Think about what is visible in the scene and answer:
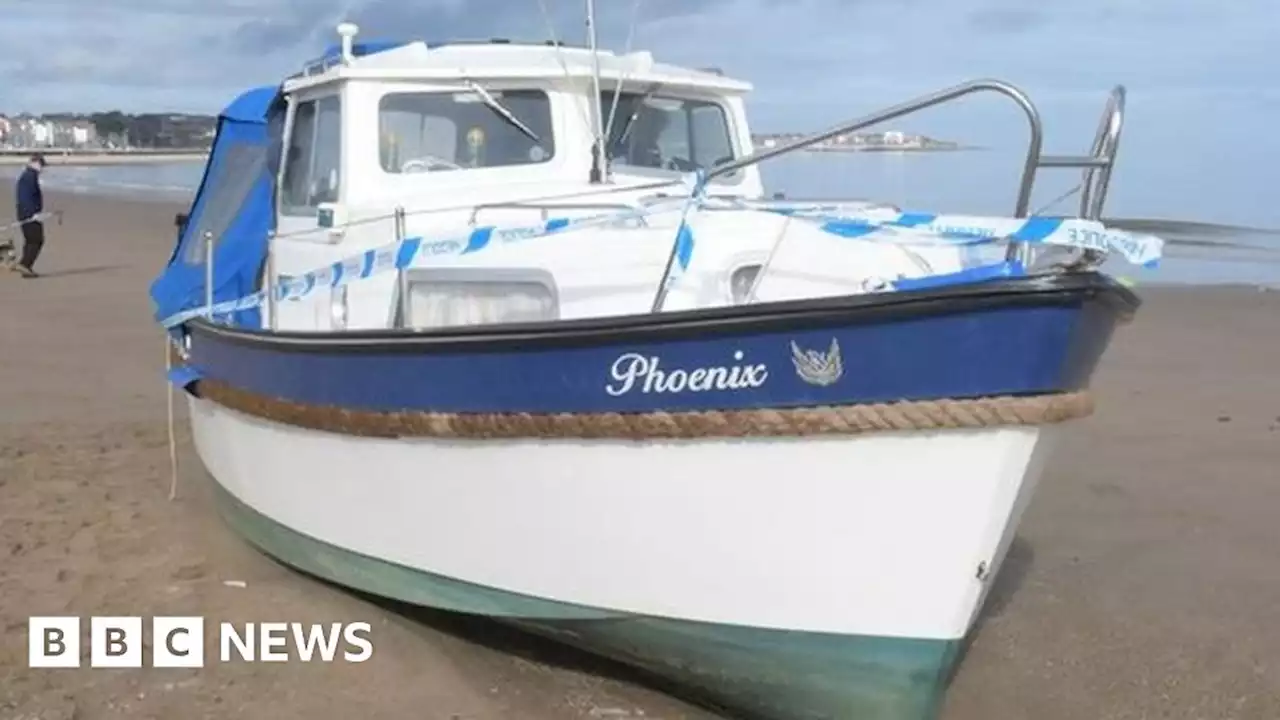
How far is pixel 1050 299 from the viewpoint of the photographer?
446 centimetres

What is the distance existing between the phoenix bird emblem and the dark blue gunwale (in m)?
0.01

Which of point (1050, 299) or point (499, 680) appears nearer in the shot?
point (1050, 299)

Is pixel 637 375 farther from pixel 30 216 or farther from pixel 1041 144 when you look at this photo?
pixel 30 216

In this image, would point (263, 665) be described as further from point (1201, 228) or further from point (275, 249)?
point (1201, 228)

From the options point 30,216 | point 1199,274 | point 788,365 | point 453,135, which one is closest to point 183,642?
point 453,135

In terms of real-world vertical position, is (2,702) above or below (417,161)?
below

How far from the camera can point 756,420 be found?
4781 mm

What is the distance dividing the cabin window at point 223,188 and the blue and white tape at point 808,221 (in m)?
1.50

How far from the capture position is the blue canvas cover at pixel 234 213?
7594mm

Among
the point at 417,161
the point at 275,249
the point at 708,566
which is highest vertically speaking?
the point at 417,161

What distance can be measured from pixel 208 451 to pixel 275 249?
53.1 inches

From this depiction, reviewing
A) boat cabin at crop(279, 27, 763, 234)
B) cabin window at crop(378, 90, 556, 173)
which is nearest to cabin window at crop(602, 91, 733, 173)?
boat cabin at crop(279, 27, 763, 234)

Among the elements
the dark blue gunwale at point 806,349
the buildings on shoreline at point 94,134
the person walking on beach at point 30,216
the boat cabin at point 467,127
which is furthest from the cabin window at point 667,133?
the buildings on shoreline at point 94,134

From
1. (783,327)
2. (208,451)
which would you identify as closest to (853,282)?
(783,327)
